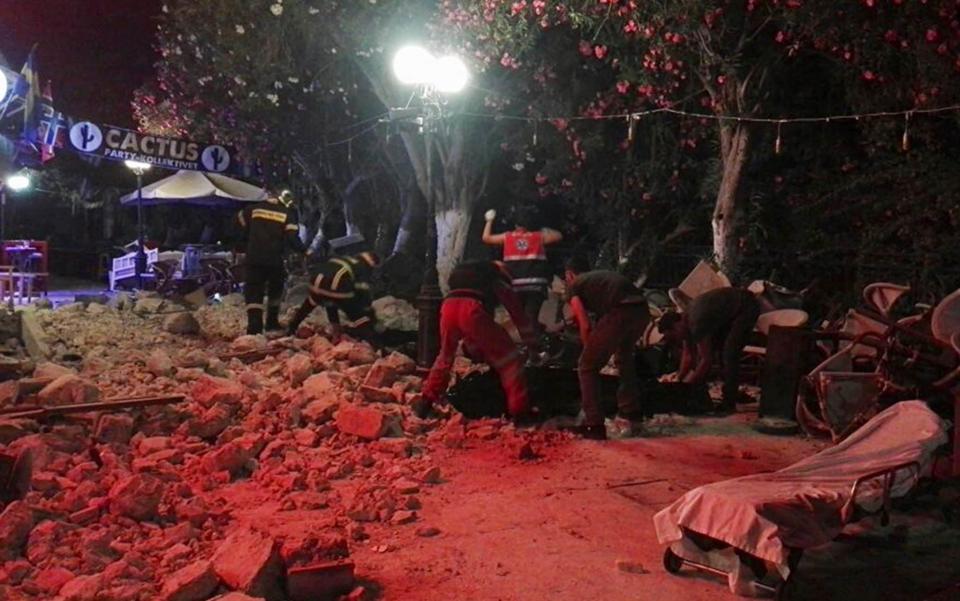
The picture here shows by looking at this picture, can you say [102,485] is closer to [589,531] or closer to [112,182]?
[589,531]

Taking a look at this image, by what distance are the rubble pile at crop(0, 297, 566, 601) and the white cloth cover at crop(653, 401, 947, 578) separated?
1.73m

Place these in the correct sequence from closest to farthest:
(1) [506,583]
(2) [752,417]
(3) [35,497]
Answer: (1) [506,583] < (3) [35,497] < (2) [752,417]

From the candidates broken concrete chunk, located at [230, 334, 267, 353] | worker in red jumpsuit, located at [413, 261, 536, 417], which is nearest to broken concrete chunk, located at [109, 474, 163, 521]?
worker in red jumpsuit, located at [413, 261, 536, 417]

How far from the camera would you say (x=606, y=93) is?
1702 cm

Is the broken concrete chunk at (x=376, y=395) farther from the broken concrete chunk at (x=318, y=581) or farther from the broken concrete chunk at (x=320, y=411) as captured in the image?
the broken concrete chunk at (x=318, y=581)

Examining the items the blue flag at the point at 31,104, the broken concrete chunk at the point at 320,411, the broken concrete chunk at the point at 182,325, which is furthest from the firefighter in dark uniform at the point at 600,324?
the blue flag at the point at 31,104

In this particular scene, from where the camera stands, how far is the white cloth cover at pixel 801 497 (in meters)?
4.65

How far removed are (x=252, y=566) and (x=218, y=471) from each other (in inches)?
89.0

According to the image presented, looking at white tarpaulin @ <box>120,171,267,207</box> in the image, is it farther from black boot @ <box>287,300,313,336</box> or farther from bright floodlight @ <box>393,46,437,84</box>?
bright floodlight @ <box>393,46,437,84</box>

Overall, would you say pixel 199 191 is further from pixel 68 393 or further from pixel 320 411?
pixel 320 411

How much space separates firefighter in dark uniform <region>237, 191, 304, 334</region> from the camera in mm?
12352

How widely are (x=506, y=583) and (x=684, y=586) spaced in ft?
3.10

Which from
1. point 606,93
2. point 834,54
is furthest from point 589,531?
point 606,93

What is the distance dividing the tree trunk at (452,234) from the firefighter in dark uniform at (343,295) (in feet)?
20.0
